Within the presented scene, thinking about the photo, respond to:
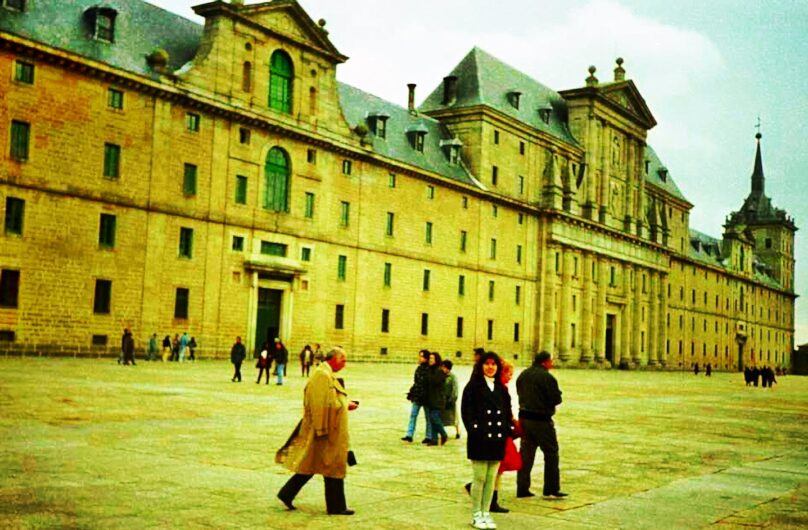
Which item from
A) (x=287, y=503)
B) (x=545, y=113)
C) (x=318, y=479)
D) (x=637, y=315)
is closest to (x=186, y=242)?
(x=318, y=479)

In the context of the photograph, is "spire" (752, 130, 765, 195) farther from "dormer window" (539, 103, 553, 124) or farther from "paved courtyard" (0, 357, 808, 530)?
"paved courtyard" (0, 357, 808, 530)

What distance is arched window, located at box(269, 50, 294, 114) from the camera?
1859 inches

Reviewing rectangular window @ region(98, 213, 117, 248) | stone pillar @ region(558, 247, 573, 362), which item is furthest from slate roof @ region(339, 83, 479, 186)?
rectangular window @ region(98, 213, 117, 248)

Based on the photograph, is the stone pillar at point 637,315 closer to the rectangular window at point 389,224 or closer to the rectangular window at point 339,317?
the rectangular window at point 389,224

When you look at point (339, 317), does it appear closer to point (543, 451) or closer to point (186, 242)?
point (186, 242)

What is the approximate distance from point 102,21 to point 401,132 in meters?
23.6

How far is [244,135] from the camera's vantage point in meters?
45.3

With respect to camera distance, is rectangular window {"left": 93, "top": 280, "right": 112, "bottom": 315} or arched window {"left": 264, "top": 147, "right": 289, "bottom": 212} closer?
rectangular window {"left": 93, "top": 280, "right": 112, "bottom": 315}

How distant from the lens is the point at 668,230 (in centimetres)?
9100

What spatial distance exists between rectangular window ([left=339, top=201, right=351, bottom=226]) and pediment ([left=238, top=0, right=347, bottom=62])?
8058mm

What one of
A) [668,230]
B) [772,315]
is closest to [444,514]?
[668,230]

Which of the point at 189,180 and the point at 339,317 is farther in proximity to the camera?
the point at 339,317

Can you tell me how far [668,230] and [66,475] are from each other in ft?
283

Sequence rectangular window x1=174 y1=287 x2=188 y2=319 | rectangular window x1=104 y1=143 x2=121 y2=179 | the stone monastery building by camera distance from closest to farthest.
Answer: the stone monastery building < rectangular window x1=104 y1=143 x2=121 y2=179 < rectangular window x1=174 y1=287 x2=188 y2=319
